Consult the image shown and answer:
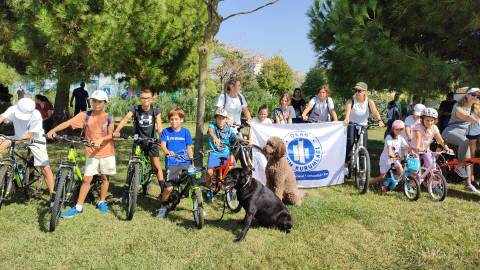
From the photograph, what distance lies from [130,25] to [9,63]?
526 centimetres

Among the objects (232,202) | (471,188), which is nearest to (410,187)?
(471,188)

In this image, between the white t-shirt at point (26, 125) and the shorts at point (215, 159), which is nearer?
the white t-shirt at point (26, 125)

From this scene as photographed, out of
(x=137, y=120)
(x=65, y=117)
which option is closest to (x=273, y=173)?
(x=137, y=120)

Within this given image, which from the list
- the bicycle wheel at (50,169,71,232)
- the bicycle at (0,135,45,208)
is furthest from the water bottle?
the bicycle wheel at (50,169,71,232)

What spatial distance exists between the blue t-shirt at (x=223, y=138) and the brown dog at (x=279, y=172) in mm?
589

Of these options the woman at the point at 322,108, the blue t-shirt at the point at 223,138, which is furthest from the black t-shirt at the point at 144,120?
the woman at the point at 322,108

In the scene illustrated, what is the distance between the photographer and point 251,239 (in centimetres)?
455

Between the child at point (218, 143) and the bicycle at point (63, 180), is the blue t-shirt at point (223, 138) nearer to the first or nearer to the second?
the child at point (218, 143)

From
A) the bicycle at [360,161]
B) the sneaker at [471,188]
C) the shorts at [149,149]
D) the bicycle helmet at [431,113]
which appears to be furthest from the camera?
the sneaker at [471,188]

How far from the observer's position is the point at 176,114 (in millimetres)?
5426

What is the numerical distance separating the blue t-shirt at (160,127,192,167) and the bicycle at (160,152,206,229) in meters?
0.13

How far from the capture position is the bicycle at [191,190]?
15.9ft

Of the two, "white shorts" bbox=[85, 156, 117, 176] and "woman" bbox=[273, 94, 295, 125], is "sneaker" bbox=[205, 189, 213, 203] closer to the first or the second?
"white shorts" bbox=[85, 156, 117, 176]

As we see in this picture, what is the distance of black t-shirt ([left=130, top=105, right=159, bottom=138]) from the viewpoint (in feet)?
18.8
